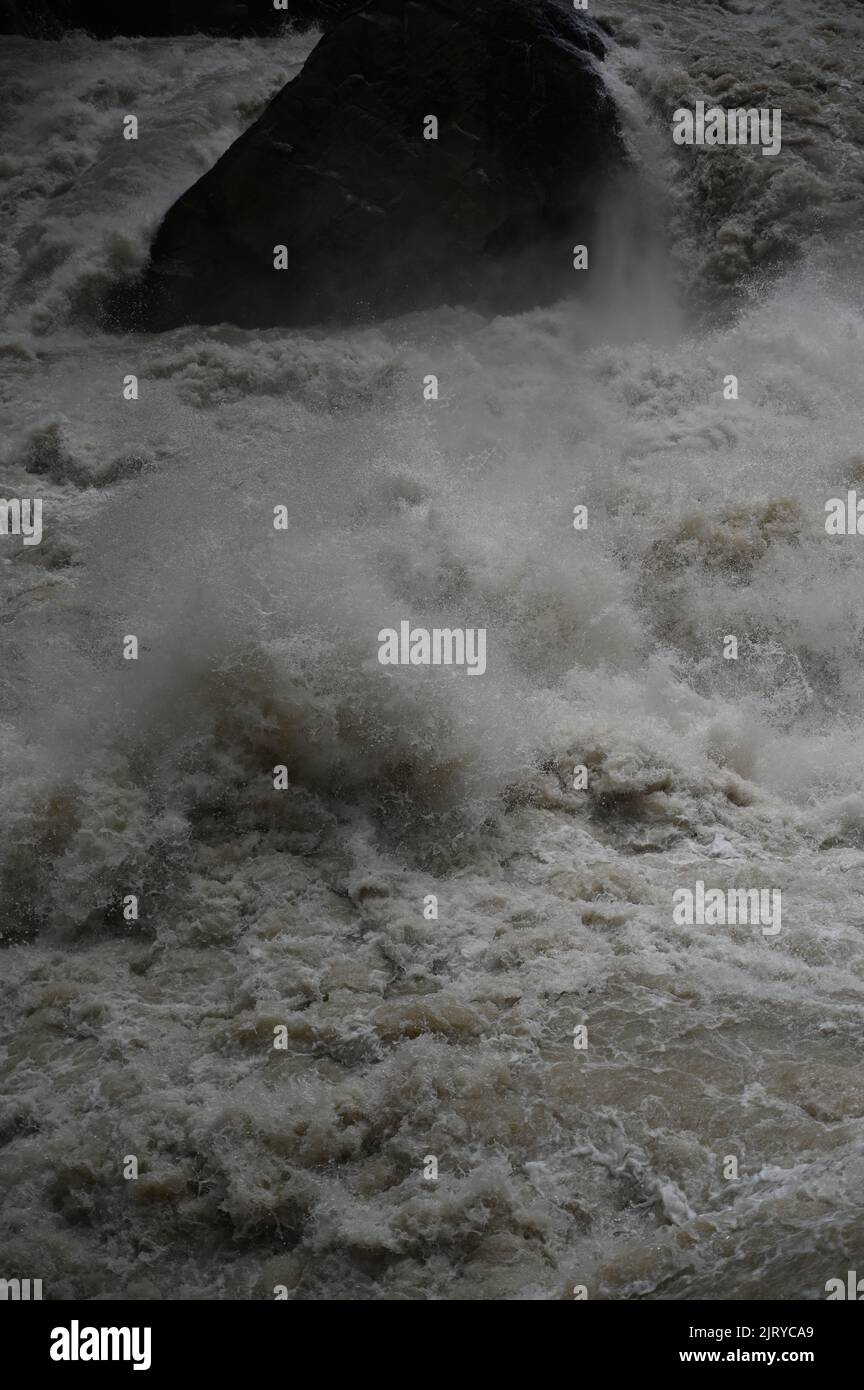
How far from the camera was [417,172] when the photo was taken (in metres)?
8.48

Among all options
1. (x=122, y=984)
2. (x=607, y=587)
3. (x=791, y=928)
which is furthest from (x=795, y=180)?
(x=122, y=984)

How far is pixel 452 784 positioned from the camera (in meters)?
4.49

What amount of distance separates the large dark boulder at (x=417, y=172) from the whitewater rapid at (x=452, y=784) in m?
0.37

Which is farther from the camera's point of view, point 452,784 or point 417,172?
point 417,172

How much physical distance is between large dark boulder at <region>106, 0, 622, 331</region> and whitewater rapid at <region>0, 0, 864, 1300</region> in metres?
0.37

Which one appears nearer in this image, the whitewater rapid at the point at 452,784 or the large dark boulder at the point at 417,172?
the whitewater rapid at the point at 452,784

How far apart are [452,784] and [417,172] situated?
Result: 230 inches

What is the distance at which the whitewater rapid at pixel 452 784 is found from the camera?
295cm

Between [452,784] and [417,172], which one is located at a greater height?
[417,172]

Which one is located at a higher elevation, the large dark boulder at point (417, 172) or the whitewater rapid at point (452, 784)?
the large dark boulder at point (417, 172)

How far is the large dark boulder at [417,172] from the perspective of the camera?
331 inches

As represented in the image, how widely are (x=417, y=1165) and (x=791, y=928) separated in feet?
4.98

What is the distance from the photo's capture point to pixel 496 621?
5.52m

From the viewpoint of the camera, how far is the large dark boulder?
841 centimetres
